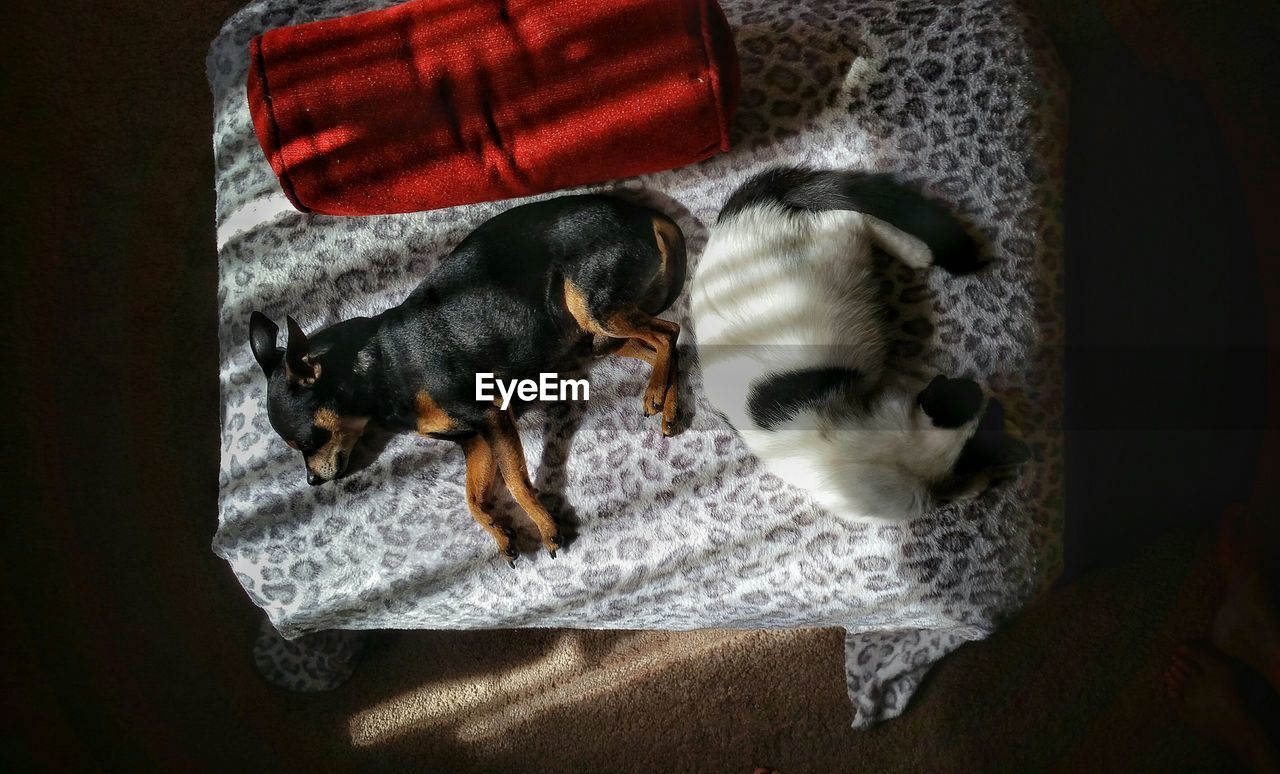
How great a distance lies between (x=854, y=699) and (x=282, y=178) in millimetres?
1017

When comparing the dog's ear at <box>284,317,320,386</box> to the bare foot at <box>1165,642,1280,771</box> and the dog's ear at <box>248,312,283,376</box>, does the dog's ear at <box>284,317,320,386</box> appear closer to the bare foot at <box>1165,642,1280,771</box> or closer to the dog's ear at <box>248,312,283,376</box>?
the dog's ear at <box>248,312,283,376</box>

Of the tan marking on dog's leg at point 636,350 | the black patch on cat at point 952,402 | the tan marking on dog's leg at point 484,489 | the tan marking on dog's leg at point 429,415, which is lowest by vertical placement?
the tan marking on dog's leg at point 484,489

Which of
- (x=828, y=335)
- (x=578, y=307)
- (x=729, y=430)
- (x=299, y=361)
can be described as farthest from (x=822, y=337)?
(x=299, y=361)

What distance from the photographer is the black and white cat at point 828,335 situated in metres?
0.83

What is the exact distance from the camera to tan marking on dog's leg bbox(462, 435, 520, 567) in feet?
3.02

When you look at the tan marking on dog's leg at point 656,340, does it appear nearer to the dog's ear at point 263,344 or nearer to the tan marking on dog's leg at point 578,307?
the tan marking on dog's leg at point 578,307

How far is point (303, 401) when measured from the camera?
0.86m

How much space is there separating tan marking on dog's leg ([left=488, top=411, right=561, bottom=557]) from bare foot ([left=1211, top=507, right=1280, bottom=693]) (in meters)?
0.66

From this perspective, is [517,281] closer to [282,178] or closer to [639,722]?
[282,178]

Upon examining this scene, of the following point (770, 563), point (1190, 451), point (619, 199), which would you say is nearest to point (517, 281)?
point (619, 199)

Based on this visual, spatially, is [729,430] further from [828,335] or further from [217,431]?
[217,431]

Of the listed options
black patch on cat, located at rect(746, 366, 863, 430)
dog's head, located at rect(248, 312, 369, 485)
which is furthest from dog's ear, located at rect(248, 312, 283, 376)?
black patch on cat, located at rect(746, 366, 863, 430)

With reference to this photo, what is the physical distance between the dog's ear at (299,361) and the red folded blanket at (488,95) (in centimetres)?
17

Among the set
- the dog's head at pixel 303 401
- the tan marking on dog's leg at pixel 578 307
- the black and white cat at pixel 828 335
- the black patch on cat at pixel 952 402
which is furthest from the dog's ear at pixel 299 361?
the black patch on cat at pixel 952 402
